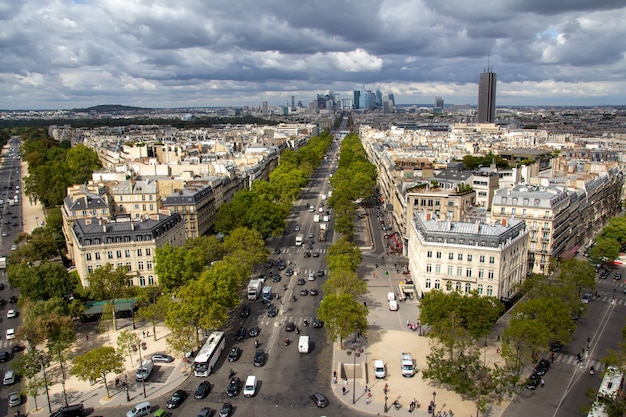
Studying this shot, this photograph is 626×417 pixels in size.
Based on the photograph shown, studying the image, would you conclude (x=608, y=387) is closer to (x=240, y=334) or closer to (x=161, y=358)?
(x=240, y=334)

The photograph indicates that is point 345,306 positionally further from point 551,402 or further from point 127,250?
point 127,250

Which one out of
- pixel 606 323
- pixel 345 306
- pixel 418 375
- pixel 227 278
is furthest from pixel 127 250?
pixel 606 323

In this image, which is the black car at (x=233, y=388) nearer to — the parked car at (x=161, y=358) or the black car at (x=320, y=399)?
the black car at (x=320, y=399)

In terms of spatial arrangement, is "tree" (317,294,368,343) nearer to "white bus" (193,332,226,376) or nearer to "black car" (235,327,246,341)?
"black car" (235,327,246,341)

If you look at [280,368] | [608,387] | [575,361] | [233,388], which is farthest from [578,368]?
[233,388]

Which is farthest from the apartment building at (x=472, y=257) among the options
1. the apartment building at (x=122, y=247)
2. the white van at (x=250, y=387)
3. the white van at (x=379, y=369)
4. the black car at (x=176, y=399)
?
the apartment building at (x=122, y=247)
